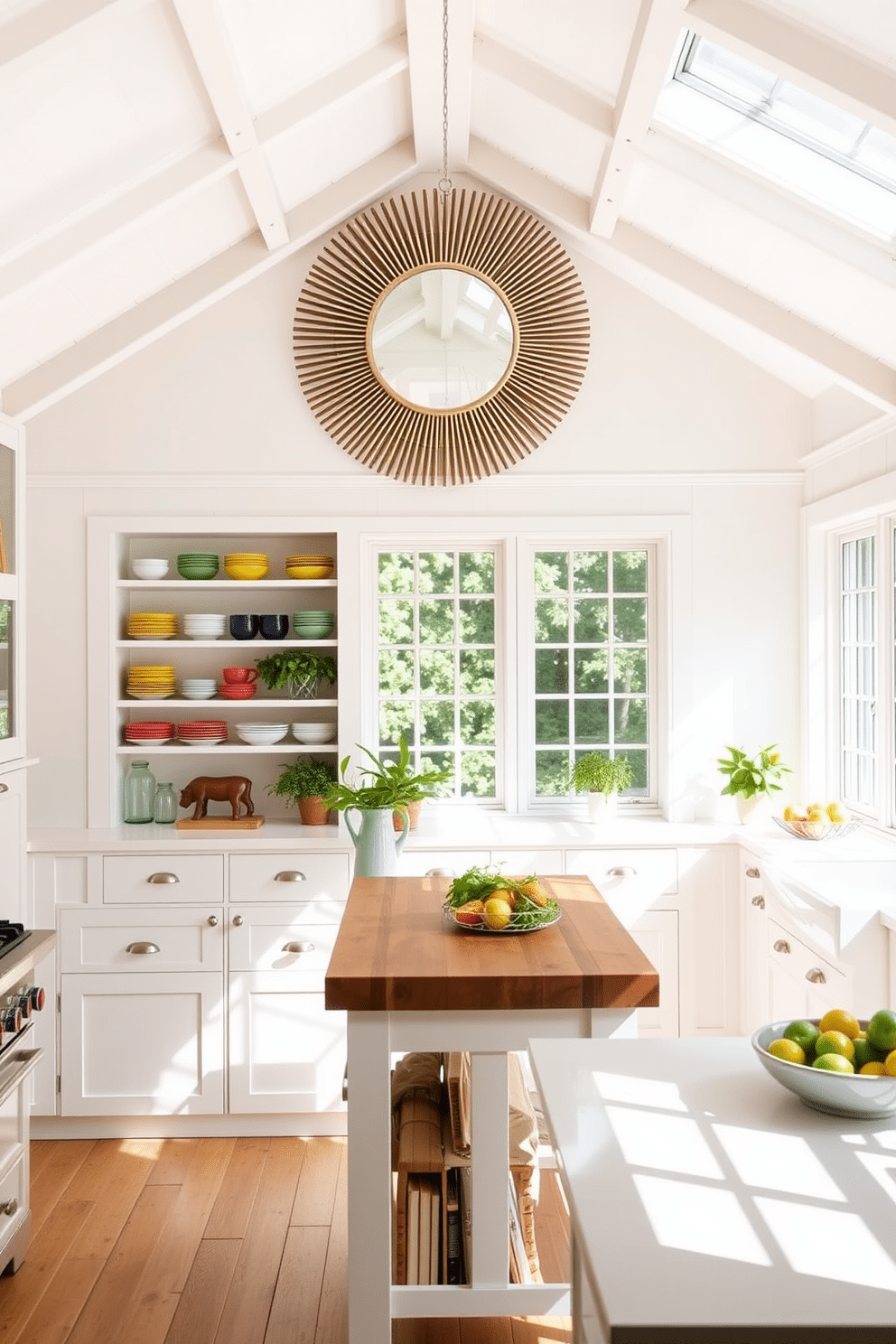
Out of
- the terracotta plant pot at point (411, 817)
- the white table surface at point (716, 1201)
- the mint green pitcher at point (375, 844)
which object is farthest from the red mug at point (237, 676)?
the white table surface at point (716, 1201)

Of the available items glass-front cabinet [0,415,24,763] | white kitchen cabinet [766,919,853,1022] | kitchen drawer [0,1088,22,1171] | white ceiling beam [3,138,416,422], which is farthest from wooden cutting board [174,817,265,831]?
white kitchen cabinet [766,919,853,1022]

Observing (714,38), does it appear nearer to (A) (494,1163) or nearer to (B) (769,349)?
(B) (769,349)

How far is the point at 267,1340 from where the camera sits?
285 cm

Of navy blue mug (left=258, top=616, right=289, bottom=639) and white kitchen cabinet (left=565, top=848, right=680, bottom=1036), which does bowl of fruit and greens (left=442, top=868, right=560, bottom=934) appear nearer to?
white kitchen cabinet (left=565, top=848, right=680, bottom=1036)

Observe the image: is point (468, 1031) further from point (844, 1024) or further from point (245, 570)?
point (245, 570)

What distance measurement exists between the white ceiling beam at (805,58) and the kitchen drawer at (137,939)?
3125 millimetres

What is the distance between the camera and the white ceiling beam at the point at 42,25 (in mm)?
2467

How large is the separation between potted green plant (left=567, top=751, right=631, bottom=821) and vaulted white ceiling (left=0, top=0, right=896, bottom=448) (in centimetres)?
146

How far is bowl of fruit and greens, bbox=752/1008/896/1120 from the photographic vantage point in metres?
1.65

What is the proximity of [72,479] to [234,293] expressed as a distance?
942 mm


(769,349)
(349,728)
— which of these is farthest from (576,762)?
(769,349)

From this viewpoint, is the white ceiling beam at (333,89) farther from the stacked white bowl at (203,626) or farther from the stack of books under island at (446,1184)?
the stack of books under island at (446,1184)

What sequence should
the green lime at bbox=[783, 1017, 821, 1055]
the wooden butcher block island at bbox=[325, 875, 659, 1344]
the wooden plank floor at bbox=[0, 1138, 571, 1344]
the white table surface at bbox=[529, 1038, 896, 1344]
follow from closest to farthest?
the white table surface at bbox=[529, 1038, 896, 1344] → the green lime at bbox=[783, 1017, 821, 1055] → the wooden butcher block island at bbox=[325, 875, 659, 1344] → the wooden plank floor at bbox=[0, 1138, 571, 1344]

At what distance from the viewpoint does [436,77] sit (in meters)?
3.53
